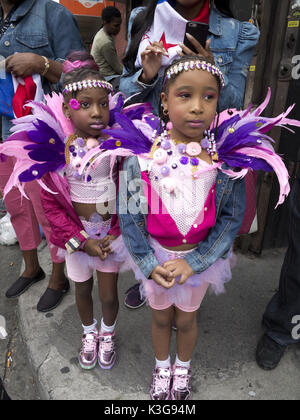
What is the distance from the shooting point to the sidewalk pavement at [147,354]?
184cm

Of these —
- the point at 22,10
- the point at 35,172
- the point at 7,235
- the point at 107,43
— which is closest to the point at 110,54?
the point at 107,43

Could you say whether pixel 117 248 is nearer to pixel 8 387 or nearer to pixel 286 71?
pixel 8 387

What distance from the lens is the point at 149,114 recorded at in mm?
1608

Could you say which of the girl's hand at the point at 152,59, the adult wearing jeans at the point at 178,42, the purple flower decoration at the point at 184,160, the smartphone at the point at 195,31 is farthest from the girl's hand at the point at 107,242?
the smartphone at the point at 195,31

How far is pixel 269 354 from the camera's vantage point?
197cm

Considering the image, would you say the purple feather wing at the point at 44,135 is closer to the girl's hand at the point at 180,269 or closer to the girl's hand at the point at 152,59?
the girl's hand at the point at 152,59

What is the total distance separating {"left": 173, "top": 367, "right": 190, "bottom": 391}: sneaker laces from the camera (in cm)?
175

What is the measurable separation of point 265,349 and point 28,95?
216 cm

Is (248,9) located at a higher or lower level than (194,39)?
higher

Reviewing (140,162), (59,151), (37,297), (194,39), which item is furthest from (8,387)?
(194,39)

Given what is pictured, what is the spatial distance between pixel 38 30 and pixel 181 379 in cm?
228

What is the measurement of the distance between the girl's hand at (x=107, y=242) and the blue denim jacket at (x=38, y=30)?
45.3 inches

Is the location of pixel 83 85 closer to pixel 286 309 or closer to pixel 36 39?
pixel 36 39

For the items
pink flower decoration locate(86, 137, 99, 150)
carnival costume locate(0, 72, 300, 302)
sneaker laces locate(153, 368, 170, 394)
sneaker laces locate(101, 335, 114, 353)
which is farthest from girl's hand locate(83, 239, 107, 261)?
sneaker laces locate(153, 368, 170, 394)
